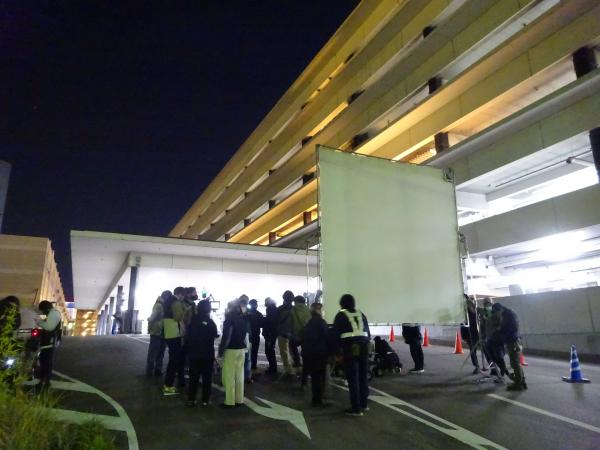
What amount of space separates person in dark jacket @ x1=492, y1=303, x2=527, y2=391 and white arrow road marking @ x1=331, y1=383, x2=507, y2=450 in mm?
2471

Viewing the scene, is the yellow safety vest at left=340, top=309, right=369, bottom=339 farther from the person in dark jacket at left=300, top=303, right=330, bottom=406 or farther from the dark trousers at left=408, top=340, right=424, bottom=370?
the dark trousers at left=408, top=340, right=424, bottom=370

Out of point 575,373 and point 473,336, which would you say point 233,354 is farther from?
point 575,373

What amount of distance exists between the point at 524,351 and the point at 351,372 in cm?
1080

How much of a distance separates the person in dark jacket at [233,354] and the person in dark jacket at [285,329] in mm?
1710

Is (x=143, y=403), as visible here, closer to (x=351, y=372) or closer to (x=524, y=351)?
(x=351, y=372)

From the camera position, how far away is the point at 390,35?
26.3m

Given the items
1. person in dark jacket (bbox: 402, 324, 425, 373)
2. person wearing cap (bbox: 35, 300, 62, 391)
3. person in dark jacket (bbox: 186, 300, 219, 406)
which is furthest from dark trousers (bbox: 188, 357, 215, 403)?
person in dark jacket (bbox: 402, 324, 425, 373)

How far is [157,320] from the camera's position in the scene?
8531 mm

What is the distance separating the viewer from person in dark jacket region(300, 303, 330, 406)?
22.3ft

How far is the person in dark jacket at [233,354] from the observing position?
21.6 feet

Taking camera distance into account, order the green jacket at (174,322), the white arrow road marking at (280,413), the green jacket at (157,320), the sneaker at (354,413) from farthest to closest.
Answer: the green jacket at (157,320) < the green jacket at (174,322) < the sneaker at (354,413) < the white arrow road marking at (280,413)

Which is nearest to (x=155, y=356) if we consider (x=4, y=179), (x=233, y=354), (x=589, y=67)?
(x=233, y=354)

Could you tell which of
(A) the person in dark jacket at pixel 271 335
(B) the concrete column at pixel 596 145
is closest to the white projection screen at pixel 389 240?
(A) the person in dark jacket at pixel 271 335

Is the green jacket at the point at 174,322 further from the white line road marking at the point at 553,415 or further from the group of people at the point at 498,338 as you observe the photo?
the white line road marking at the point at 553,415
